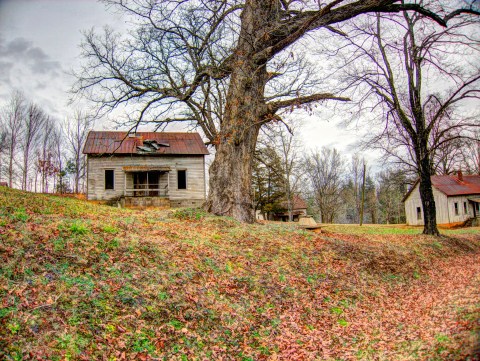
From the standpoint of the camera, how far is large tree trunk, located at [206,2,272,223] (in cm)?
1075

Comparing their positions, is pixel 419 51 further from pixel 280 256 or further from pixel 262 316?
pixel 262 316

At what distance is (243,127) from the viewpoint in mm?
10984

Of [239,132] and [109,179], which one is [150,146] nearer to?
[109,179]

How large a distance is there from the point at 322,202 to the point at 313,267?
43.1 m

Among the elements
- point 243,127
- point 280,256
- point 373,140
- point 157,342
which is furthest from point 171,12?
point 373,140

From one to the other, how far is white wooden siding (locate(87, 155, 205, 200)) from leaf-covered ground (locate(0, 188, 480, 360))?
58.7ft

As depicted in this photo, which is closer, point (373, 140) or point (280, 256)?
point (280, 256)

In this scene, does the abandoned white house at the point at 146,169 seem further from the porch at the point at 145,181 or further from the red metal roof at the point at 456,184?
the red metal roof at the point at 456,184

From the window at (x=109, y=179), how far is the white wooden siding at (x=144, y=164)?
26cm

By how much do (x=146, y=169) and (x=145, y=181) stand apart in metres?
2.01

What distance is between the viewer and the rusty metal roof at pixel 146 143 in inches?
1013

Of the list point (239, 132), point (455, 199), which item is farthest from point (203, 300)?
point (455, 199)

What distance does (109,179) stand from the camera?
1011 inches

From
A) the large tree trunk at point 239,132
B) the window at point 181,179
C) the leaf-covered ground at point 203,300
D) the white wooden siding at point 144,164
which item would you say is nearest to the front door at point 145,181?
the white wooden siding at point 144,164
